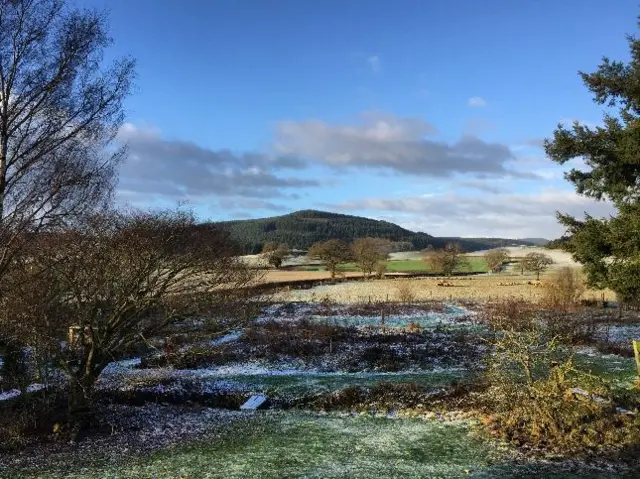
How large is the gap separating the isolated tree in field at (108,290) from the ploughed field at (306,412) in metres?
1.22

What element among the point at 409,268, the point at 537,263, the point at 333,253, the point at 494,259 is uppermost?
the point at 333,253

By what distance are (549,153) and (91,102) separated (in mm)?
14109

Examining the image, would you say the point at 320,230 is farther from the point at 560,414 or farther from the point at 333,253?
the point at 560,414

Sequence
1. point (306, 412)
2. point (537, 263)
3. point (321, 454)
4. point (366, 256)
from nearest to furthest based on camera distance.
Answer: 1. point (321, 454)
2. point (306, 412)
3. point (366, 256)
4. point (537, 263)

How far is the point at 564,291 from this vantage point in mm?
33719

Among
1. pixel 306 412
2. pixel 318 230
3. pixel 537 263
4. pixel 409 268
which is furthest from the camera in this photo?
pixel 318 230

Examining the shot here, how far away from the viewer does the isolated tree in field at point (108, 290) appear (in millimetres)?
10328

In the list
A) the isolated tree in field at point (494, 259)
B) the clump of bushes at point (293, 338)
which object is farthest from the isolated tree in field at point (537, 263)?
the clump of bushes at point (293, 338)

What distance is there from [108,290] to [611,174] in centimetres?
1541

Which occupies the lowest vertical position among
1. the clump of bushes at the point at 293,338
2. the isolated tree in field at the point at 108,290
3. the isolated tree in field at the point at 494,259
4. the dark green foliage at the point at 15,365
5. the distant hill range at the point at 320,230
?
the clump of bushes at the point at 293,338

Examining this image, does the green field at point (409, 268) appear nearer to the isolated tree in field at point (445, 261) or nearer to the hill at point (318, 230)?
the isolated tree in field at point (445, 261)

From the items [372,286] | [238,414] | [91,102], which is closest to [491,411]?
[238,414]

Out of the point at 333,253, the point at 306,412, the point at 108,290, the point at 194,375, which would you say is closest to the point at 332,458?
the point at 306,412

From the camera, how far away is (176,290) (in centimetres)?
1137
